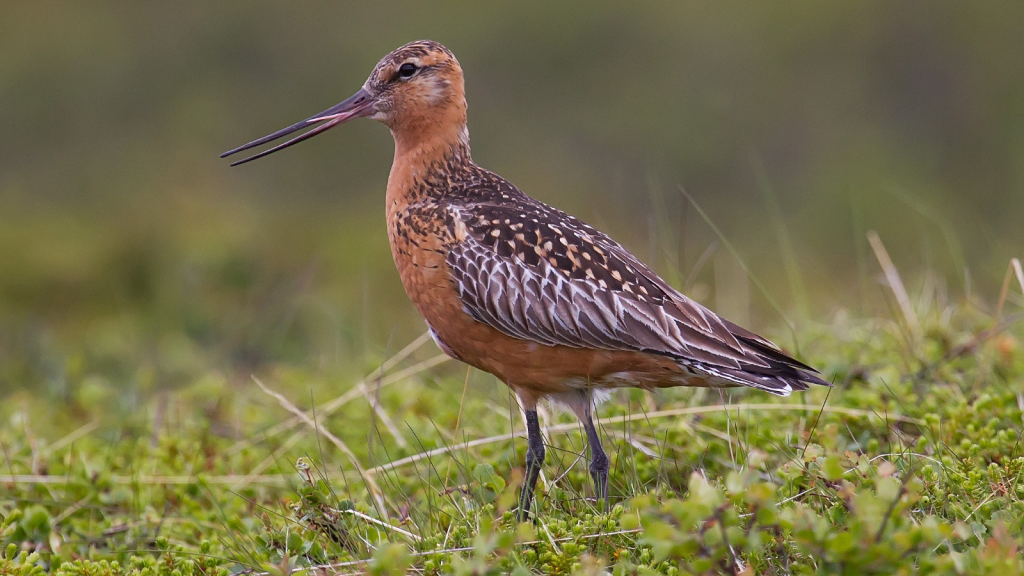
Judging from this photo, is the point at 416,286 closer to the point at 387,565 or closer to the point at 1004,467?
the point at 387,565

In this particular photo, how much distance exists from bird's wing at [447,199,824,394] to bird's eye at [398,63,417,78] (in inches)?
33.8

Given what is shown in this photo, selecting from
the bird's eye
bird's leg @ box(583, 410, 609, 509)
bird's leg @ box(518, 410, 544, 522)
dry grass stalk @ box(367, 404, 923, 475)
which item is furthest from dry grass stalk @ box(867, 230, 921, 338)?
the bird's eye

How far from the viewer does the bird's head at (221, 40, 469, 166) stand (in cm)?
516

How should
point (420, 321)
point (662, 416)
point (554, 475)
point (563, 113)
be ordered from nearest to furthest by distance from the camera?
point (554, 475)
point (662, 416)
point (420, 321)
point (563, 113)

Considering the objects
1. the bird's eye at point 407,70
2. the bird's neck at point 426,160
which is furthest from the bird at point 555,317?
the bird's eye at point 407,70

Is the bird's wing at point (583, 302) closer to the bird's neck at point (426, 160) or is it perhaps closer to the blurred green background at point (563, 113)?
the bird's neck at point (426, 160)

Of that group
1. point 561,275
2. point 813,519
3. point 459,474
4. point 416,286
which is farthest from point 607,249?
point 813,519

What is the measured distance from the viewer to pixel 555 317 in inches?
175

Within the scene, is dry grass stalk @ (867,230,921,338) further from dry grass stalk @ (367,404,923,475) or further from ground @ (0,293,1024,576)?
dry grass stalk @ (367,404,923,475)

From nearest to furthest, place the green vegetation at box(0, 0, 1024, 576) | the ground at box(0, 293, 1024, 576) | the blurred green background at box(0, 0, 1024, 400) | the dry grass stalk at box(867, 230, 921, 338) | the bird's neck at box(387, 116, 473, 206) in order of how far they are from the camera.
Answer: the ground at box(0, 293, 1024, 576)
the green vegetation at box(0, 0, 1024, 576)
the bird's neck at box(387, 116, 473, 206)
the dry grass stalk at box(867, 230, 921, 338)
the blurred green background at box(0, 0, 1024, 400)

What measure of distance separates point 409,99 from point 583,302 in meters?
1.41

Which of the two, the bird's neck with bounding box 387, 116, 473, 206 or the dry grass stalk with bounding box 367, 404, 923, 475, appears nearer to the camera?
the dry grass stalk with bounding box 367, 404, 923, 475

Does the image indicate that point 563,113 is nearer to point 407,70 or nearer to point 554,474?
point 407,70

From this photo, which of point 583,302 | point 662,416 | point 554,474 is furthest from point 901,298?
point 554,474
